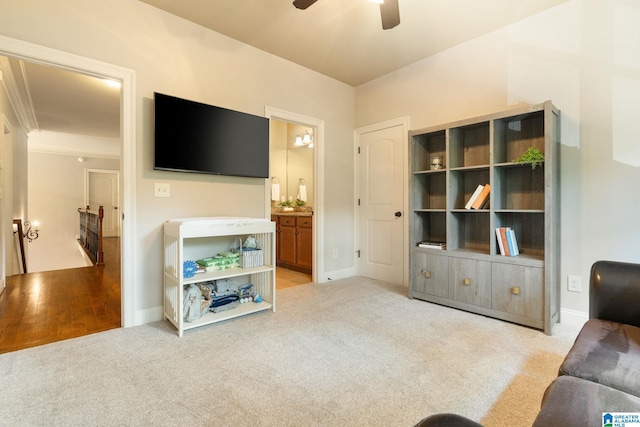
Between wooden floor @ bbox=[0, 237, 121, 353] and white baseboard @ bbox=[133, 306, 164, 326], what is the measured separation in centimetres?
19

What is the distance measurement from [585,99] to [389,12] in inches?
70.4

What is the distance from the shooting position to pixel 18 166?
5086 mm

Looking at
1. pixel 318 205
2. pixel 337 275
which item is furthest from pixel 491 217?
pixel 337 275

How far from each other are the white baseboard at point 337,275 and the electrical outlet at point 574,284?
235cm

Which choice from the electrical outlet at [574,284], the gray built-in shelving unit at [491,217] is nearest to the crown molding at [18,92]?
the gray built-in shelving unit at [491,217]

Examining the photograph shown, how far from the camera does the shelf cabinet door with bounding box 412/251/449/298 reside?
290cm

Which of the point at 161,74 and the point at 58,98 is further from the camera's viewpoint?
the point at 58,98

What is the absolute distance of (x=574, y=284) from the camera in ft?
8.14

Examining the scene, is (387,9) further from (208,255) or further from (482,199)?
(208,255)

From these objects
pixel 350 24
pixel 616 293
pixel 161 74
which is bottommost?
pixel 616 293

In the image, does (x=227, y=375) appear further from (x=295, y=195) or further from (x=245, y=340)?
(x=295, y=195)

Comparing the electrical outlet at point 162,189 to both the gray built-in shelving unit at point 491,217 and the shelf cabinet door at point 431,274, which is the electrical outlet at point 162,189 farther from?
the shelf cabinet door at point 431,274

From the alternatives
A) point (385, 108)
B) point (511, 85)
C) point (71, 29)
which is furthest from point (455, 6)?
point (71, 29)

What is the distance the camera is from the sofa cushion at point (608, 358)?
1009 millimetres
